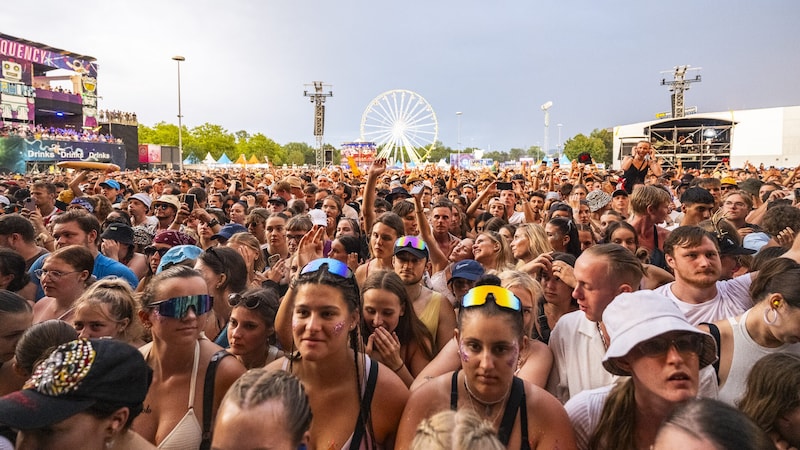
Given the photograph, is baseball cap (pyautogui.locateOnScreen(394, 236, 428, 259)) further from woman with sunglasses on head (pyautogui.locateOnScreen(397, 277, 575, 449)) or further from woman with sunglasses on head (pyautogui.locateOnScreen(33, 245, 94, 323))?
woman with sunglasses on head (pyautogui.locateOnScreen(33, 245, 94, 323))

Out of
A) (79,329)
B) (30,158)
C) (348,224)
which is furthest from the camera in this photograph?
(30,158)

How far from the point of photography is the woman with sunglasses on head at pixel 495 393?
2.14 meters

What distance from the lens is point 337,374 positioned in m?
2.43

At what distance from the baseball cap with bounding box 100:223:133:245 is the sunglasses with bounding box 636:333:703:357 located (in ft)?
15.7

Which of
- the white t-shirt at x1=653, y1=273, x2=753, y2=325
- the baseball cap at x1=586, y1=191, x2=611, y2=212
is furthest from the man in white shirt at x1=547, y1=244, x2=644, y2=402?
the baseball cap at x1=586, y1=191, x2=611, y2=212

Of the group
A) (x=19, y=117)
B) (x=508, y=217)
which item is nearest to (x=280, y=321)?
(x=508, y=217)

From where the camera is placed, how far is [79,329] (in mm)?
2949

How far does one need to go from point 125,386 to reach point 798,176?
14579 millimetres

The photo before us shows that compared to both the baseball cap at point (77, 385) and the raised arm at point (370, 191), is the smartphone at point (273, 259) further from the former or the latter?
the baseball cap at point (77, 385)


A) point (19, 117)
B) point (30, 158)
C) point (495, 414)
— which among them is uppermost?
point (19, 117)

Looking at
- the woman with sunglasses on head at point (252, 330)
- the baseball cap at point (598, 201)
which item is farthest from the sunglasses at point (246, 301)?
the baseball cap at point (598, 201)

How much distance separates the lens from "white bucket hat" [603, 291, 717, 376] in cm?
199

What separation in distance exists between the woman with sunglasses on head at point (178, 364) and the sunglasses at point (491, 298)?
44.5 inches

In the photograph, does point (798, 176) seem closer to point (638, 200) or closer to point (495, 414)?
point (638, 200)
